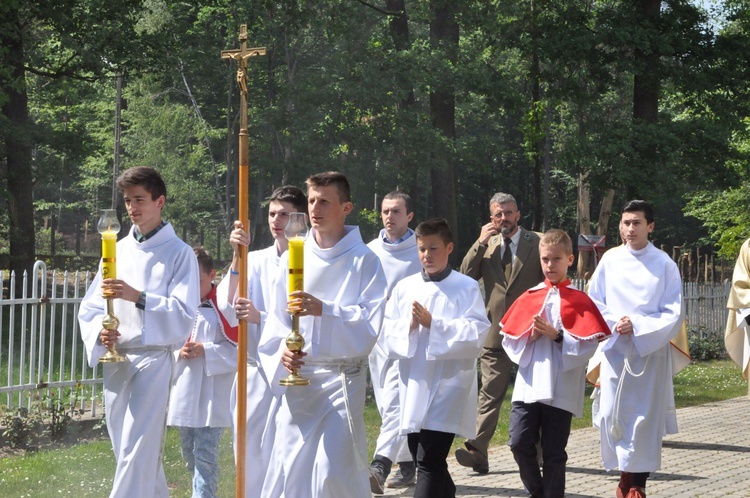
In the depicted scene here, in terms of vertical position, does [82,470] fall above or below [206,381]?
below

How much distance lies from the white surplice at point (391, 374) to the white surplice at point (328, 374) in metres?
2.66

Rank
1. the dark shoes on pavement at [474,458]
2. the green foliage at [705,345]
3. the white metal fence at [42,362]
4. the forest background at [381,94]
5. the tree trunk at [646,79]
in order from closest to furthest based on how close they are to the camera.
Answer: the dark shoes on pavement at [474,458] → the white metal fence at [42,362] → the green foliage at [705,345] → the forest background at [381,94] → the tree trunk at [646,79]

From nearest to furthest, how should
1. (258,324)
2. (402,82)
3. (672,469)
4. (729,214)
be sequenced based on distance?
(258,324) < (672,469) < (402,82) < (729,214)

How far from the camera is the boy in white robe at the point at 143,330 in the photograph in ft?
20.3

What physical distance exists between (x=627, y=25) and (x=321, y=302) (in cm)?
1919

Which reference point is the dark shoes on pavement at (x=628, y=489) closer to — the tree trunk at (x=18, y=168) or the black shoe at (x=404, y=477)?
the black shoe at (x=404, y=477)

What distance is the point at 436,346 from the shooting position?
7.47m

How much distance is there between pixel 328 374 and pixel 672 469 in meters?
5.39

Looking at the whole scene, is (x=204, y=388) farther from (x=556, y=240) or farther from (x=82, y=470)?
(x=556, y=240)

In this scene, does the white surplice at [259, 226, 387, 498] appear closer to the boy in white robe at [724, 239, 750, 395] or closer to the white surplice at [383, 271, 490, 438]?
the white surplice at [383, 271, 490, 438]

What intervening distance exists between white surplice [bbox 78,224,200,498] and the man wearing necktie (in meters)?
3.88

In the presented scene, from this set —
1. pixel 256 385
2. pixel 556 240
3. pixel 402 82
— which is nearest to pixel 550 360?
pixel 556 240

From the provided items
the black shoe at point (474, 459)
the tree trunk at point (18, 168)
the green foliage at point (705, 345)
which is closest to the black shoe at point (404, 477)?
the black shoe at point (474, 459)

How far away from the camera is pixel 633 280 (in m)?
9.05
